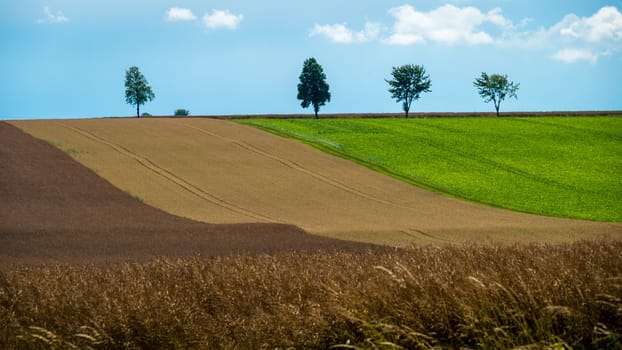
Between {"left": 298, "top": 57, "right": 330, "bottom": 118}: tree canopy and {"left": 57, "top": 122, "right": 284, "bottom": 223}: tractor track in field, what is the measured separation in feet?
135

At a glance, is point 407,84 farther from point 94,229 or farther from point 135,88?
point 94,229

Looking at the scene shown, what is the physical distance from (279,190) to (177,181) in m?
5.69

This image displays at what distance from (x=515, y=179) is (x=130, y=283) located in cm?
3456

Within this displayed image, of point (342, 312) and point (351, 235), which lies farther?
point (351, 235)

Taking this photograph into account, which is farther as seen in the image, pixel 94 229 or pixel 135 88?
pixel 135 88

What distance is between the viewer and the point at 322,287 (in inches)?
400

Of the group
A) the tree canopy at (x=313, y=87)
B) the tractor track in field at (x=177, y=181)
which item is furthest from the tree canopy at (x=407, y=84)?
the tractor track in field at (x=177, y=181)

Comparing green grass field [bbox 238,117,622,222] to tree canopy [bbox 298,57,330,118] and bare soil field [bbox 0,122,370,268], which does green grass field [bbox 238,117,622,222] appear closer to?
bare soil field [bbox 0,122,370,268]

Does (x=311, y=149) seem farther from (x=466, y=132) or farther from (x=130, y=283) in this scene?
(x=130, y=283)

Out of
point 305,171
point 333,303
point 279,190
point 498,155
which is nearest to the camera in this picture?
point 333,303

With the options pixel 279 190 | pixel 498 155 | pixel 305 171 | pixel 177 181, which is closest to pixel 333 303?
pixel 279 190

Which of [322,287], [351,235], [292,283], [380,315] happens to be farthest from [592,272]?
[351,235]

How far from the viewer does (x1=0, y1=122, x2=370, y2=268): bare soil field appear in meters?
22.8

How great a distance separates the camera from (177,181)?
38219 millimetres
